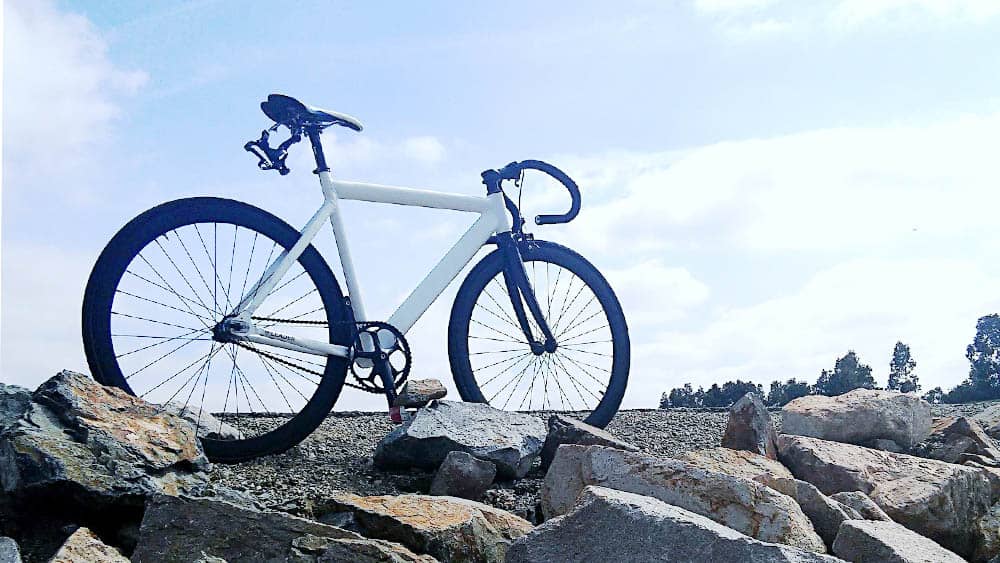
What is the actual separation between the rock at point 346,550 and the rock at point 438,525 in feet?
0.80

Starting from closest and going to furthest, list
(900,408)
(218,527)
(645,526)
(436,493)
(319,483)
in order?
(645,526), (218,527), (436,493), (319,483), (900,408)

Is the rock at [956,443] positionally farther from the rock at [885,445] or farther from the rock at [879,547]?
the rock at [879,547]

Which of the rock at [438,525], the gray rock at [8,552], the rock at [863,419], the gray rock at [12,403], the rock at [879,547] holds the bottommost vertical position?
the gray rock at [8,552]

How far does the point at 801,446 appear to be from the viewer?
17.7 feet

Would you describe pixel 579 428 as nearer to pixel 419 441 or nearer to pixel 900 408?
pixel 419 441

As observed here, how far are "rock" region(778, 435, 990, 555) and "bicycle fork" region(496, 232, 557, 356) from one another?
1591mm

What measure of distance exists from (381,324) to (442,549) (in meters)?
2.39

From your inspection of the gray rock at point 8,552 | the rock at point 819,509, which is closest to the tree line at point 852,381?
the rock at point 819,509

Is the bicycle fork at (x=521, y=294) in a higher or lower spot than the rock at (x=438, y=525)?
higher

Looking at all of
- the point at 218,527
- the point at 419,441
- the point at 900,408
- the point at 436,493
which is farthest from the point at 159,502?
the point at 900,408

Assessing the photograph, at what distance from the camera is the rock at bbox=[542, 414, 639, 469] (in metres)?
5.01

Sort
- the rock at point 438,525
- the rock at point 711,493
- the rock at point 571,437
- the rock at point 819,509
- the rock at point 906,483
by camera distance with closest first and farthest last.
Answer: the rock at point 438,525
the rock at point 711,493
the rock at point 819,509
the rock at point 906,483
the rock at point 571,437

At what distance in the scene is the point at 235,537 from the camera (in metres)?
3.25

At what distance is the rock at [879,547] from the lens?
3545mm
